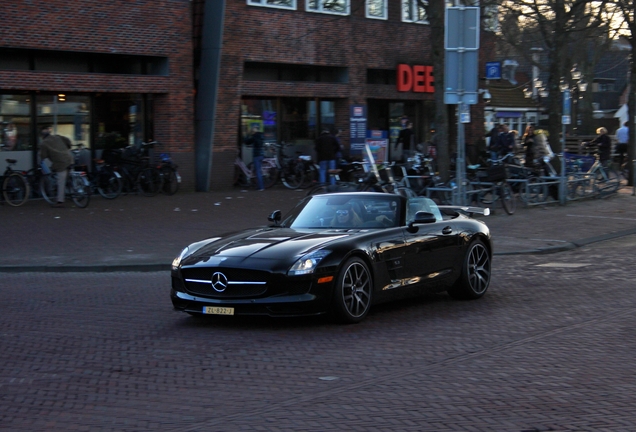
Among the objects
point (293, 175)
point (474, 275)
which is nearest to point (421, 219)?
point (474, 275)

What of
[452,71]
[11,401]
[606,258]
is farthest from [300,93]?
[11,401]

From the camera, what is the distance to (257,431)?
5328 mm

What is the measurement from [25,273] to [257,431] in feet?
28.5

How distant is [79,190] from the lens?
2056 cm

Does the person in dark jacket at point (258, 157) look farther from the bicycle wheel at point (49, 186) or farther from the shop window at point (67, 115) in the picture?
the bicycle wheel at point (49, 186)

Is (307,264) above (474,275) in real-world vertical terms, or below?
above

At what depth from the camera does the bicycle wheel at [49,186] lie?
829 inches

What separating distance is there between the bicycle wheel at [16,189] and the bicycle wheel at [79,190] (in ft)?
3.34

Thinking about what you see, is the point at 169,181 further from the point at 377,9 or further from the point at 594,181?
the point at 594,181

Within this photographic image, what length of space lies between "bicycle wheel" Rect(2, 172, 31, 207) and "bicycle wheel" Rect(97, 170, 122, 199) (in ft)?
7.52

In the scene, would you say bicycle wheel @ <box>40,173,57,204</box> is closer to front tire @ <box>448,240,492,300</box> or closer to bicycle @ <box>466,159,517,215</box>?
bicycle @ <box>466,159,517,215</box>

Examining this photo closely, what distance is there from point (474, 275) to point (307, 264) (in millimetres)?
2853

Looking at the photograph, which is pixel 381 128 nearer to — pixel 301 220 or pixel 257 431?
pixel 301 220

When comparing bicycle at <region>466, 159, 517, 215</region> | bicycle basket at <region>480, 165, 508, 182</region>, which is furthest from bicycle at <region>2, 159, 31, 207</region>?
bicycle basket at <region>480, 165, 508, 182</region>
